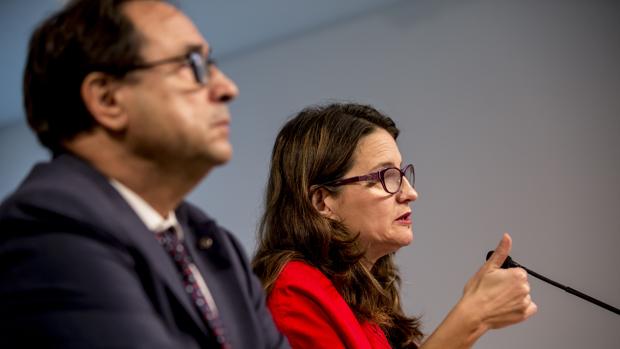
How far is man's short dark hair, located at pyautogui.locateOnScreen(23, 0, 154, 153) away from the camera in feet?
2.94

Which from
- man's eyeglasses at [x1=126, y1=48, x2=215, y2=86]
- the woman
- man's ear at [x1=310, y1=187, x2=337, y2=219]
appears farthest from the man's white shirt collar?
man's ear at [x1=310, y1=187, x2=337, y2=219]

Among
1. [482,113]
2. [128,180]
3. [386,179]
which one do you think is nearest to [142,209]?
[128,180]

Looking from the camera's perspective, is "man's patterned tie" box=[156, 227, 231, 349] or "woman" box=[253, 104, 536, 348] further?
"woman" box=[253, 104, 536, 348]

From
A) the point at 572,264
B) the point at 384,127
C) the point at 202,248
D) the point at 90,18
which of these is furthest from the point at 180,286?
the point at 572,264

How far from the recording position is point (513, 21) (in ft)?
9.62

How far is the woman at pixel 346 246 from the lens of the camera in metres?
1.41

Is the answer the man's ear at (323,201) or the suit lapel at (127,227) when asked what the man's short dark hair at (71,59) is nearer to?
the suit lapel at (127,227)

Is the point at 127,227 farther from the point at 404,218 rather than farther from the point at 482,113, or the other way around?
the point at 482,113

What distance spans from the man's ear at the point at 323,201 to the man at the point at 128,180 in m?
0.66

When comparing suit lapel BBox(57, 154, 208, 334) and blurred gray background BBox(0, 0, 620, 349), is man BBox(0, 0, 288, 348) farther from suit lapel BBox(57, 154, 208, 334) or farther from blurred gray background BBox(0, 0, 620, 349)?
blurred gray background BBox(0, 0, 620, 349)

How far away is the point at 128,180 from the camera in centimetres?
90

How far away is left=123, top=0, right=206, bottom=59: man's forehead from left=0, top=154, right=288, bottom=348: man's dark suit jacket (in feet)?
0.60

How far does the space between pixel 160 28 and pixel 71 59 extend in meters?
0.12

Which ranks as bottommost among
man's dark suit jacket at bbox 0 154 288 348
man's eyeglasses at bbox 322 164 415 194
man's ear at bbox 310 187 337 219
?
man's dark suit jacket at bbox 0 154 288 348
